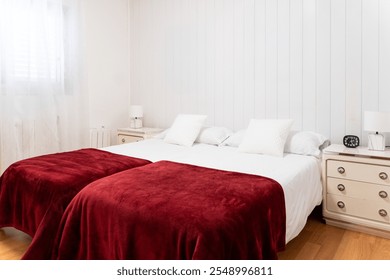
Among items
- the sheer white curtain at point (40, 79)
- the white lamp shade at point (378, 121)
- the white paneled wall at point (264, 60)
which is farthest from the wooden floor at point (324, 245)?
the sheer white curtain at point (40, 79)

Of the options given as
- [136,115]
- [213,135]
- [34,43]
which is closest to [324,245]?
[213,135]

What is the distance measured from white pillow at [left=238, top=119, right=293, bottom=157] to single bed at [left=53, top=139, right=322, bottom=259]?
38cm

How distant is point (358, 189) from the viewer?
85.7 inches

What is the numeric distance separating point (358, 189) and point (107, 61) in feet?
10.8

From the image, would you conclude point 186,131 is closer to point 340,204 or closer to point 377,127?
point 340,204

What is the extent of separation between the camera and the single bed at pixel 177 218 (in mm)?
1177

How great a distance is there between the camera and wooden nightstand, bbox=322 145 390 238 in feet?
6.84

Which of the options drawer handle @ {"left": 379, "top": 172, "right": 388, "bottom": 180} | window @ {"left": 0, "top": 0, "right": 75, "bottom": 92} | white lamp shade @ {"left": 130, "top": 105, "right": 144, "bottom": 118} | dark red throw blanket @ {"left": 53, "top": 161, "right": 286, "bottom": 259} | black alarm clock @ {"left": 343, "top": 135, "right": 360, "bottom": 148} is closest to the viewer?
dark red throw blanket @ {"left": 53, "top": 161, "right": 286, "bottom": 259}

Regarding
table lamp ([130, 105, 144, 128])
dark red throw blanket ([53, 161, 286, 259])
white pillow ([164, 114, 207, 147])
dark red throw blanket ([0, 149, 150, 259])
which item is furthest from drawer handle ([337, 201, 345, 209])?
table lamp ([130, 105, 144, 128])

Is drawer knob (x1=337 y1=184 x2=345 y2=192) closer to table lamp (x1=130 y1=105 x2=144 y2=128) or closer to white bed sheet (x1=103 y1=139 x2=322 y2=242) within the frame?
white bed sheet (x1=103 y1=139 x2=322 y2=242)

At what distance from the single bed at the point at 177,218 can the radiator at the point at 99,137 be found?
196 cm

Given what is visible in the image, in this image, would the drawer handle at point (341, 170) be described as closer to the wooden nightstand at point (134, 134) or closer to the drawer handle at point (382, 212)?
the drawer handle at point (382, 212)
